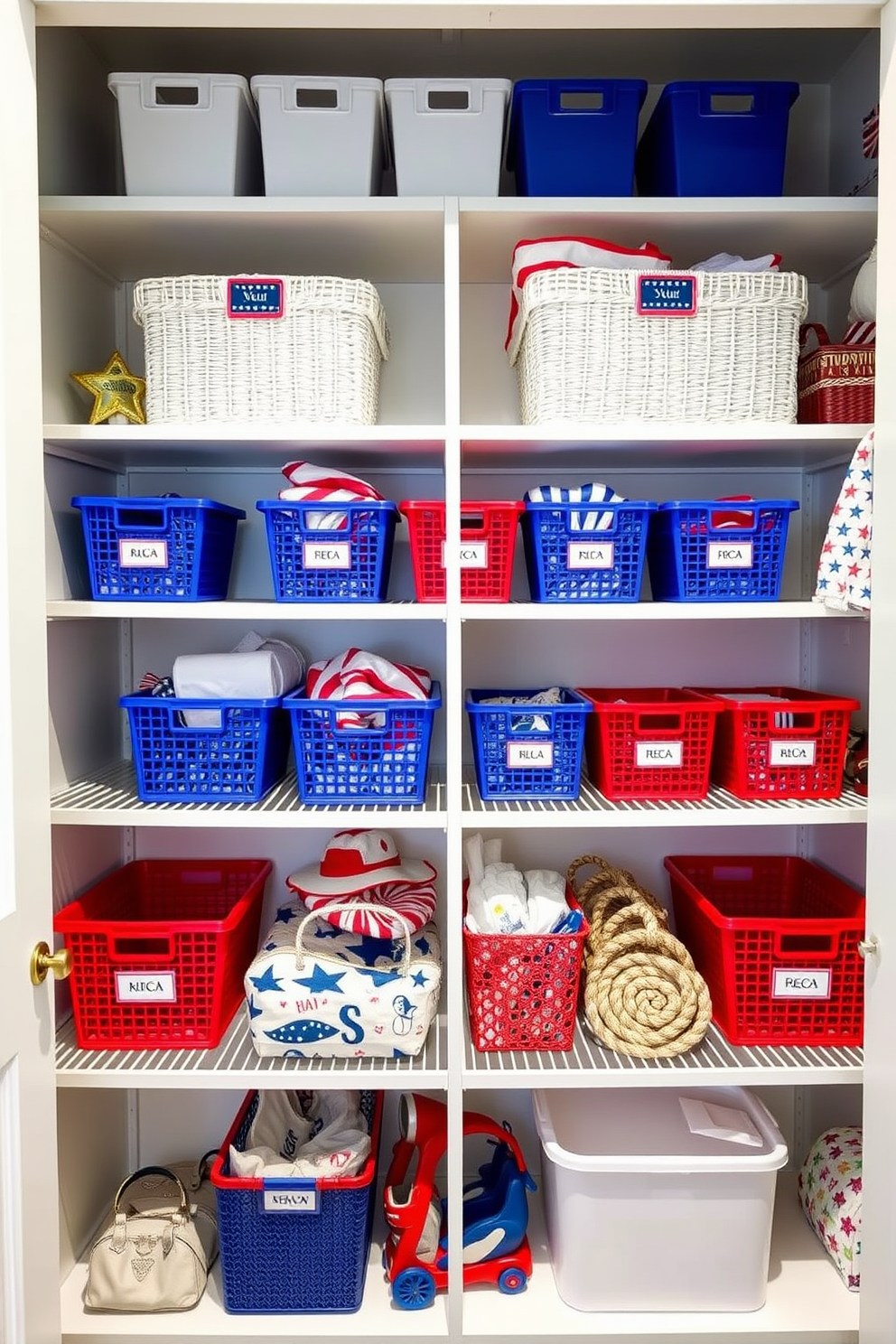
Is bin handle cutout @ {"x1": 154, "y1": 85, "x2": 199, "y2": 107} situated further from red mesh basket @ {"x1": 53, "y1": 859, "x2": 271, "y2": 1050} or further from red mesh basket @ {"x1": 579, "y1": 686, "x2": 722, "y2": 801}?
red mesh basket @ {"x1": 53, "y1": 859, "x2": 271, "y2": 1050}

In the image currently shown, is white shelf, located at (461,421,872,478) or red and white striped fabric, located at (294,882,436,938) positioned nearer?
white shelf, located at (461,421,872,478)

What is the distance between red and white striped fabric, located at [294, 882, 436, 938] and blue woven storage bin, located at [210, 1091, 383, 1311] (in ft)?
1.54

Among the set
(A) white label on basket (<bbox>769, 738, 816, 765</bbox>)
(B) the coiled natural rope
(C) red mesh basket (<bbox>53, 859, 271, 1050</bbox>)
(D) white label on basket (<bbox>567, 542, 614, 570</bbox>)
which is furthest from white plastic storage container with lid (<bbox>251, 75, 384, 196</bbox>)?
(B) the coiled natural rope

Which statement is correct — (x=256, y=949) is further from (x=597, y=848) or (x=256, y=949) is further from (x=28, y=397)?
(x=28, y=397)

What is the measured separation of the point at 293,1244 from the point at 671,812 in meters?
1.11

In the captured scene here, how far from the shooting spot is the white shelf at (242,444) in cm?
180

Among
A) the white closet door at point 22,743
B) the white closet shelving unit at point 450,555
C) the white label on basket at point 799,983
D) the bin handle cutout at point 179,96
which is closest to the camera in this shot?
the white closet door at point 22,743

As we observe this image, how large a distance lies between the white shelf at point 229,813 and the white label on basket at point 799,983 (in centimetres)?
75

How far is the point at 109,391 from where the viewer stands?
76.7 inches

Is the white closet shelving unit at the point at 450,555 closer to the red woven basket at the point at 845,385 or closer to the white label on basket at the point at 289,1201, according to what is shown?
the red woven basket at the point at 845,385

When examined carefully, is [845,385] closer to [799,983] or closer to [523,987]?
[799,983]

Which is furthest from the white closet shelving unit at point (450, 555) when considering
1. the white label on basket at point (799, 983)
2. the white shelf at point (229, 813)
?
the white label on basket at point (799, 983)

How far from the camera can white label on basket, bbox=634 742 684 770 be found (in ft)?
6.36

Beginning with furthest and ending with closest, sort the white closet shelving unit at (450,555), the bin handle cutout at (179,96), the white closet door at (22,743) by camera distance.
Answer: the bin handle cutout at (179,96)
the white closet shelving unit at (450,555)
the white closet door at (22,743)
